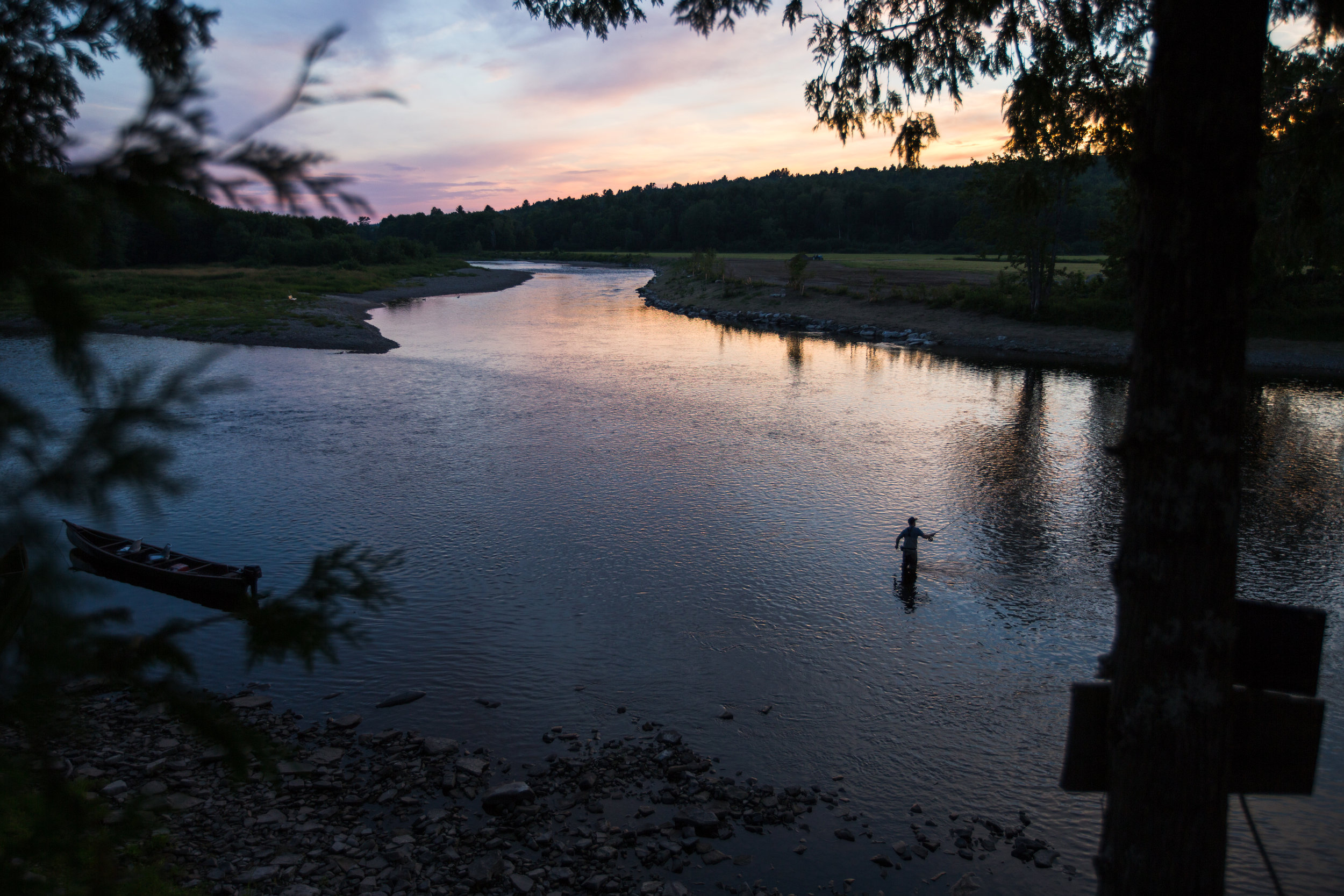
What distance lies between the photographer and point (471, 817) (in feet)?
31.3

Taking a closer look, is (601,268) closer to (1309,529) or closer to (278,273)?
(278,273)

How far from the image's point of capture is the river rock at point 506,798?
31.7 feet

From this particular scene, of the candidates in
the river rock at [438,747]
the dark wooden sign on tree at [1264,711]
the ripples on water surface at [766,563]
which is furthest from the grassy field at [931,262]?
the dark wooden sign on tree at [1264,711]

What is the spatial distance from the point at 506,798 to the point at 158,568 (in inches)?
377

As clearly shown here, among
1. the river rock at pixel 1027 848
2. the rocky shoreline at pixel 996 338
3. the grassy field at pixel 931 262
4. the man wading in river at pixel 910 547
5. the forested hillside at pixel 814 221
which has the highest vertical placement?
the forested hillside at pixel 814 221

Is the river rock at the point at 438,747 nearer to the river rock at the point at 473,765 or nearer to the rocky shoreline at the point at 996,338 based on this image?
the river rock at the point at 473,765

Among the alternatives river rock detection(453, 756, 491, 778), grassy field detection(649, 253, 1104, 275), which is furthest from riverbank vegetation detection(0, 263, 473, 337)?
grassy field detection(649, 253, 1104, 275)

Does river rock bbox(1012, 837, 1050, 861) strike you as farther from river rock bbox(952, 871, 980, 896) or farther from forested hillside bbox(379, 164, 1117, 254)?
forested hillside bbox(379, 164, 1117, 254)

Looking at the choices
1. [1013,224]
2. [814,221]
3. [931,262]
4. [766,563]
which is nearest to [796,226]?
[814,221]

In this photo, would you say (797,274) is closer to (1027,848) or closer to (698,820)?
(1027,848)

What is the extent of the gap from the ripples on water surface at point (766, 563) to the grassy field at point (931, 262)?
2286 inches

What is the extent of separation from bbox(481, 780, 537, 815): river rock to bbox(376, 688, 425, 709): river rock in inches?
113

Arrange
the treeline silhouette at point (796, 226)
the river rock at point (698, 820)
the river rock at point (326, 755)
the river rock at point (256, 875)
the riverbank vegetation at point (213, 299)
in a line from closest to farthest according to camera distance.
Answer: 1. the river rock at point (256, 875)
2. the river rock at point (698, 820)
3. the river rock at point (326, 755)
4. the riverbank vegetation at point (213, 299)
5. the treeline silhouette at point (796, 226)

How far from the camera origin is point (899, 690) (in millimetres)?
12664
